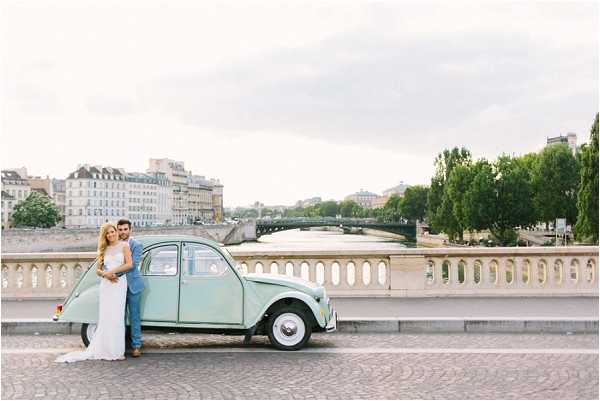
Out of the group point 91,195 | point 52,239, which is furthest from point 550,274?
point 91,195

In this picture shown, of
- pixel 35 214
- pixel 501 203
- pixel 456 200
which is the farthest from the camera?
pixel 35 214

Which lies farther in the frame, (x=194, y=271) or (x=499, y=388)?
(x=194, y=271)

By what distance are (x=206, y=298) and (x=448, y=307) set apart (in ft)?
15.0

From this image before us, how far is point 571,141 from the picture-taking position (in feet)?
456

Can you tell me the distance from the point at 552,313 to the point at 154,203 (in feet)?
571

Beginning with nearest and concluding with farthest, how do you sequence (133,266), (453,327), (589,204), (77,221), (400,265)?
1. (133,266)
2. (453,327)
3. (400,265)
4. (589,204)
5. (77,221)

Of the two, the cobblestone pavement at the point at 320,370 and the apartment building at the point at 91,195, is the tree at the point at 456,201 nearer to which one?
the cobblestone pavement at the point at 320,370

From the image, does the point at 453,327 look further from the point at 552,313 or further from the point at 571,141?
the point at 571,141

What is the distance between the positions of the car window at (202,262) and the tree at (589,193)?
139 feet

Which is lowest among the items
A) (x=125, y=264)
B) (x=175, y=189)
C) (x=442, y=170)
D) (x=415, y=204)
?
(x=125, y=264)

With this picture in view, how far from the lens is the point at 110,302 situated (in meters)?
8.29

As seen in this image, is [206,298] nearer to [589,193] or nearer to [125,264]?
[125,264]

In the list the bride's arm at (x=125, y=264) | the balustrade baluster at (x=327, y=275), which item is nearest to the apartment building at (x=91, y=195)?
the balustrade baluster at (x=327, y=275)

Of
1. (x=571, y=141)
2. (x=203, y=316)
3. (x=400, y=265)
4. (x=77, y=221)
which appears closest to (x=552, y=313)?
(x=400, y=265)
